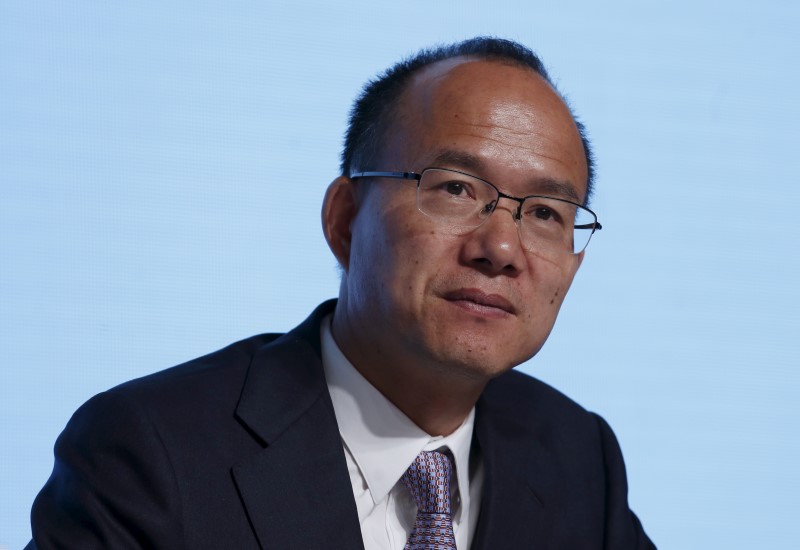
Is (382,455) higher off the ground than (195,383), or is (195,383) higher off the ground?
(195,383)

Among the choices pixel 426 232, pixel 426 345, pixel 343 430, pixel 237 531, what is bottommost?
pixel 237 531

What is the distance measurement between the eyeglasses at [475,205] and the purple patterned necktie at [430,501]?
45cm

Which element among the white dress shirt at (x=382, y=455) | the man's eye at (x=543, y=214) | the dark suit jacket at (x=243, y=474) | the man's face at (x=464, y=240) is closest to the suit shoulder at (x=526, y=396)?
the dark suit jacket at (x=243, y=474)

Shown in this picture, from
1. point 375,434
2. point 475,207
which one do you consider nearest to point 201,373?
point 375,434

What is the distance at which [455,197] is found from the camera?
6.50ft

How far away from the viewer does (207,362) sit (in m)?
2.09

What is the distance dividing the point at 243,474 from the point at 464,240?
0.56 meters

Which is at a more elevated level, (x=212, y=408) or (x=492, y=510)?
(x=212, y=408)

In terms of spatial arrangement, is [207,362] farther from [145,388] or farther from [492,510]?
[492,510]

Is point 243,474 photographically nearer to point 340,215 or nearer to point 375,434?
point 375,434

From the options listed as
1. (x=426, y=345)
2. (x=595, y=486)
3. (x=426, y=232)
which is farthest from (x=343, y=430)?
(x=595, y=486)

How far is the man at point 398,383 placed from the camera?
72.2 inches

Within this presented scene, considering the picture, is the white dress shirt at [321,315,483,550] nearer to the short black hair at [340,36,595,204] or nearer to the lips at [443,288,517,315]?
the lips at [443,288,517,315]

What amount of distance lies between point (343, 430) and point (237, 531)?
0.31 m
